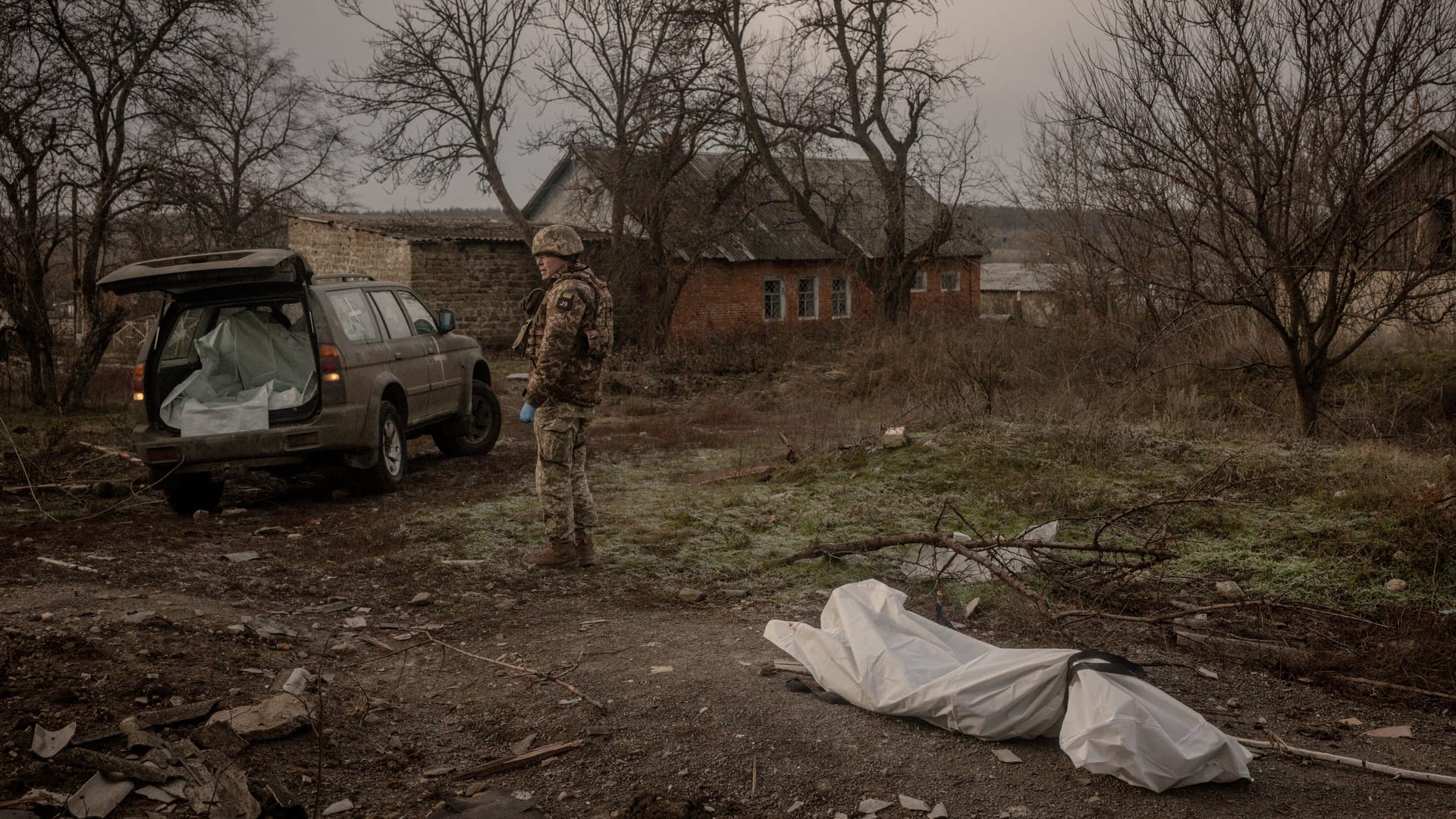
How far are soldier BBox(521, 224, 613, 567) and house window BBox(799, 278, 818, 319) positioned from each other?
26.9 m

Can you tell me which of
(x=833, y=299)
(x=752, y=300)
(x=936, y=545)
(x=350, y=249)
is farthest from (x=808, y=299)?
(x=936, y=545)

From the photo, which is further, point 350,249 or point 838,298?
point 838,298

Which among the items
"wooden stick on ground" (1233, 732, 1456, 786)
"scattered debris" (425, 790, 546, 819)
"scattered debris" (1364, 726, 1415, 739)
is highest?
"wooden stick on ground" (1233, 732, 1456, 786)

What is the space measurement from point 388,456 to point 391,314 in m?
1.33

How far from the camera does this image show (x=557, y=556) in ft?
22.0

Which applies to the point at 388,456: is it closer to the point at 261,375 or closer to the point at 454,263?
the point at 261,375

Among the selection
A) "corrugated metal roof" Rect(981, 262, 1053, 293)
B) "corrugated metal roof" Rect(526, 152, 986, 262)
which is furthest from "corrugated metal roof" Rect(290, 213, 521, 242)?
"corrugated metal roof" Rect(981, 262, 1053, 293)

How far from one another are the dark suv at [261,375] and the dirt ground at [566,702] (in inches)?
58.9

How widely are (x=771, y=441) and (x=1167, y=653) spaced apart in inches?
297

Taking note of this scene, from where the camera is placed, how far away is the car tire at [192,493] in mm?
8283

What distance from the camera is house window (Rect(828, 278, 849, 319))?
111ft

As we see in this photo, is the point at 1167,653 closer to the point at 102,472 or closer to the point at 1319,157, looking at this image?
the point at 1319,157

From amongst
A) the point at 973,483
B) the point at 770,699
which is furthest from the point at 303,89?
the point at 770,699

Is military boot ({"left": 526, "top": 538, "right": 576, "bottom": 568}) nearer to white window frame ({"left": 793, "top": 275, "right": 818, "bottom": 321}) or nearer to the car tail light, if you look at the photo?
the car tail light
